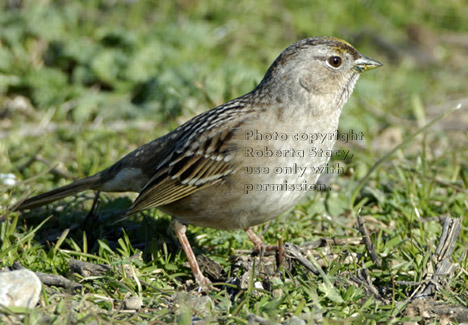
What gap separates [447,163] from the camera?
606 centimetres

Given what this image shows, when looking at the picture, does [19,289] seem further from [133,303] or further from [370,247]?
[370,247]

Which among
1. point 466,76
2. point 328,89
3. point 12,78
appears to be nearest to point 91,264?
point 328,89

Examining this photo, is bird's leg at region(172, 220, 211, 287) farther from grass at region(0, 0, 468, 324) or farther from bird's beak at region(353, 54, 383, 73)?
bird's beak at region(353, 54, 383, 73)

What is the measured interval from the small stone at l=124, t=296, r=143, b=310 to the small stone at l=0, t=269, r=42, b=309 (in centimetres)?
51

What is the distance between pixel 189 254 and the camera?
4539 millimetres

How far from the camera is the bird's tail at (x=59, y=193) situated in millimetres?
4848

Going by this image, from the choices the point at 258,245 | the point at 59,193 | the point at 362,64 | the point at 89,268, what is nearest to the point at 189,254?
the point at 258,245

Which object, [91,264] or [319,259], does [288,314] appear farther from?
[91,264]

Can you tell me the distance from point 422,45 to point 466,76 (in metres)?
0.86

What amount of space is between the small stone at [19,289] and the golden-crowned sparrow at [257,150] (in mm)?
1127

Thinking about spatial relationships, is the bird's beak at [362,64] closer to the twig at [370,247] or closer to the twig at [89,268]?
the twig at [370,247]

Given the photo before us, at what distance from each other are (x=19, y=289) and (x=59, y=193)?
148cm

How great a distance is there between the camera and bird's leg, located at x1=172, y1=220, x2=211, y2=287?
436 centimetres

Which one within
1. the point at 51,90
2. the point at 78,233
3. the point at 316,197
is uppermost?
the point at 51,90
